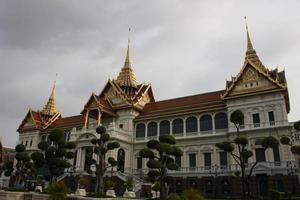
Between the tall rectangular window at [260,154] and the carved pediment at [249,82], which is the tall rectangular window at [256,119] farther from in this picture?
the tall rectangular window at [260,154]

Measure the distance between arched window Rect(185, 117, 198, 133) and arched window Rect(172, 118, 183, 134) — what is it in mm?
748

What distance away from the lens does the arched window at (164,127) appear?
129 ft

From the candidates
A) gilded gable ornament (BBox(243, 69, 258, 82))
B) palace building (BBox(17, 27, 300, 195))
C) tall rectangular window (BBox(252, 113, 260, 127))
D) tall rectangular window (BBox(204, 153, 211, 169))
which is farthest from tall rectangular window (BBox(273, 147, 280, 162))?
gilded gable ornament (BBox(243, 69, 258, 82))

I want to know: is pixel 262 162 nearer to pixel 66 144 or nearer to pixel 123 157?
pixel 123 157

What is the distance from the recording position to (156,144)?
25906mm

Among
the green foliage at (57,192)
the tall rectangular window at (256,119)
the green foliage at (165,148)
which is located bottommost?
the green foliage at (57,192)

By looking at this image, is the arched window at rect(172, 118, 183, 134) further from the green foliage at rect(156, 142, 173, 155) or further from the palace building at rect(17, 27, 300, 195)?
the green foliage at rect(156, 142, 173, 155)

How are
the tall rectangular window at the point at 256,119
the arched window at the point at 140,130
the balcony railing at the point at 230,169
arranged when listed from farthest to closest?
1. the arched window at the point at 140,130
2. the tall rectangular window at the point at 256,119
3. the balcony railing at the point at 230,169

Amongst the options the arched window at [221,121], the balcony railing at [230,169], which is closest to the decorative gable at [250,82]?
the arched window at [221,121]

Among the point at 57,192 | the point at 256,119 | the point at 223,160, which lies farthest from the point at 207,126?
the point at 57,192

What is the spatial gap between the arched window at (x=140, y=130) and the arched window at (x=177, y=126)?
4.49 metres

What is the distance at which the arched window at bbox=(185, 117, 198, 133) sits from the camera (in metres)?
37.4

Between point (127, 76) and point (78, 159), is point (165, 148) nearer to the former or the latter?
point (78, 159)

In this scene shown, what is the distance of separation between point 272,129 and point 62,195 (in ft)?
72.8
